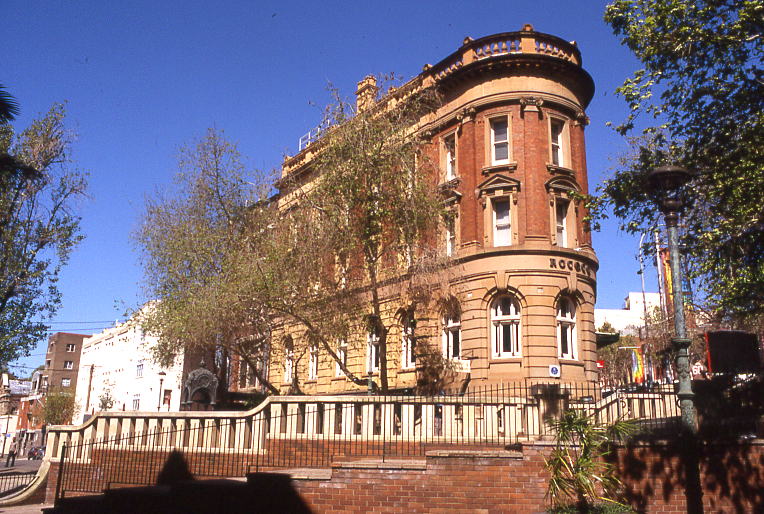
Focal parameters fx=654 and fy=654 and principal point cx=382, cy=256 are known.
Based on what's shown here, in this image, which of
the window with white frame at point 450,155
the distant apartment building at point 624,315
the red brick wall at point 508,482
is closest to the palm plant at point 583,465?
the red brick wall at point 508,482

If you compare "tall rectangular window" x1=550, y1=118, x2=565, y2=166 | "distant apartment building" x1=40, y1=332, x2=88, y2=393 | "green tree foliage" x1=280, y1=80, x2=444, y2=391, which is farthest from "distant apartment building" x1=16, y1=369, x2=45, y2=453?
"tall rectangular window" x1=550, y1=118, x2=565, y2=166

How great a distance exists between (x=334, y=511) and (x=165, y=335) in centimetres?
1658

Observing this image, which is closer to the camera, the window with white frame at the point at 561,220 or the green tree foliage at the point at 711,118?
the green tree foliage at the point at 711,118

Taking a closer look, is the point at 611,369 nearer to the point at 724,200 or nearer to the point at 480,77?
the point at 480,77

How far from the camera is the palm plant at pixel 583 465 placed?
37.1ft

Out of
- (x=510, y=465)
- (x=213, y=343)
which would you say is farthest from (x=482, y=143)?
(x=510, y=465)

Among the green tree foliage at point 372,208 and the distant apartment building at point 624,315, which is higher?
the distant apartment building at point 624,315

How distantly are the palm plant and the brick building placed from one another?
1156cm

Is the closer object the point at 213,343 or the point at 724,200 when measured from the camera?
the point at 724,200

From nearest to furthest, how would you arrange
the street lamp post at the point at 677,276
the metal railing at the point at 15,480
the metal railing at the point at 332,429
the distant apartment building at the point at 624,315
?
the street lamp post at the point at 677,276, the metal railing at the point at 332,429, the metal railing at the point at 15,480, the distant apartment building at the point at 624,315

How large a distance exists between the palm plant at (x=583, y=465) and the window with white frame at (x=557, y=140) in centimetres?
1665

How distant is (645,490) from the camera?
12242 mm

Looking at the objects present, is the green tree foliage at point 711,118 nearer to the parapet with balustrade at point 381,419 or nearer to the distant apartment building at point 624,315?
the parapet with balustrade at point 381,419

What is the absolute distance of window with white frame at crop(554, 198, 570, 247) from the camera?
26.6 m
